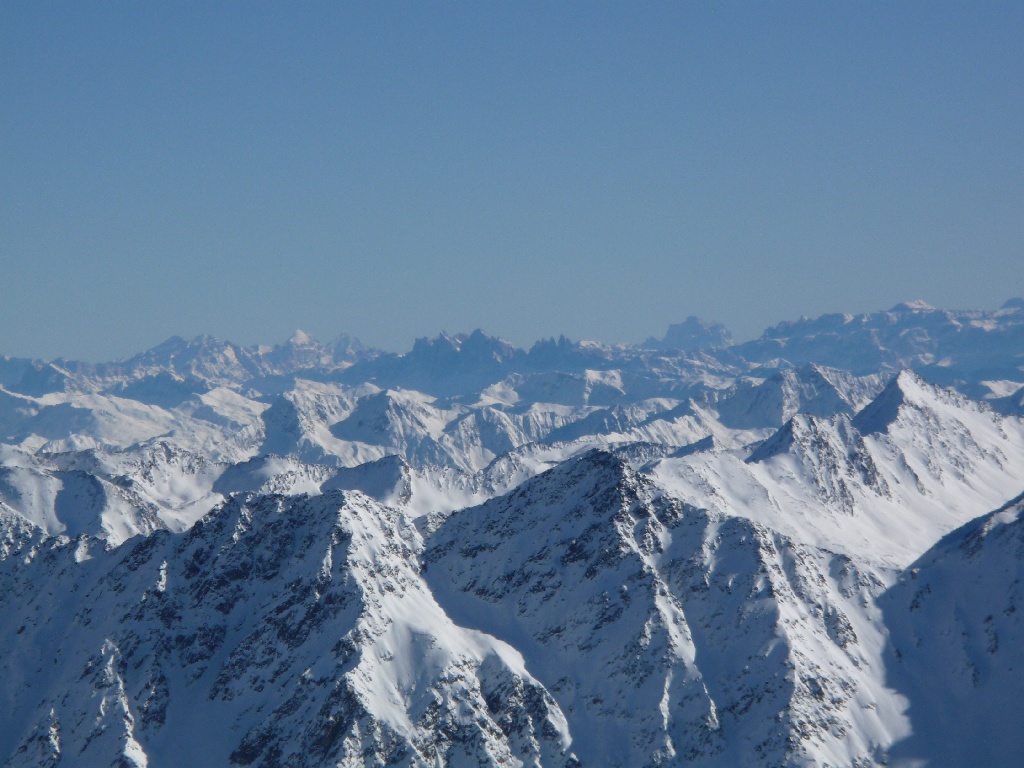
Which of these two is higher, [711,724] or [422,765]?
[711,724]

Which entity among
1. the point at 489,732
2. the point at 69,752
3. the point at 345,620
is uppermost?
the point at 345,620

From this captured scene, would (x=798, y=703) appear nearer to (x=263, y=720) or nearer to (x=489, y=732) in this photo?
(x=489, y=732)

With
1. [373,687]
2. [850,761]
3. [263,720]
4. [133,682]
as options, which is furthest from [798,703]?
[133,682]

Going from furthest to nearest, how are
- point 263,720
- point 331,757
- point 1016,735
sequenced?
point 1016,735
point 263,720
point 331,757

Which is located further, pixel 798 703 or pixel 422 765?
pixel 798 703

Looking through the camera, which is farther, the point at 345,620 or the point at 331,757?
the point at 345,620

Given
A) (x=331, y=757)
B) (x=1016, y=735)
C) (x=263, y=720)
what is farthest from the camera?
(x=1016, y=735)

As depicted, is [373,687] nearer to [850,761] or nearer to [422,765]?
[422,765]

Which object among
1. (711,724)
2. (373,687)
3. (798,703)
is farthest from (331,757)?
(798,703)

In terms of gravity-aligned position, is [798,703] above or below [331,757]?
above
